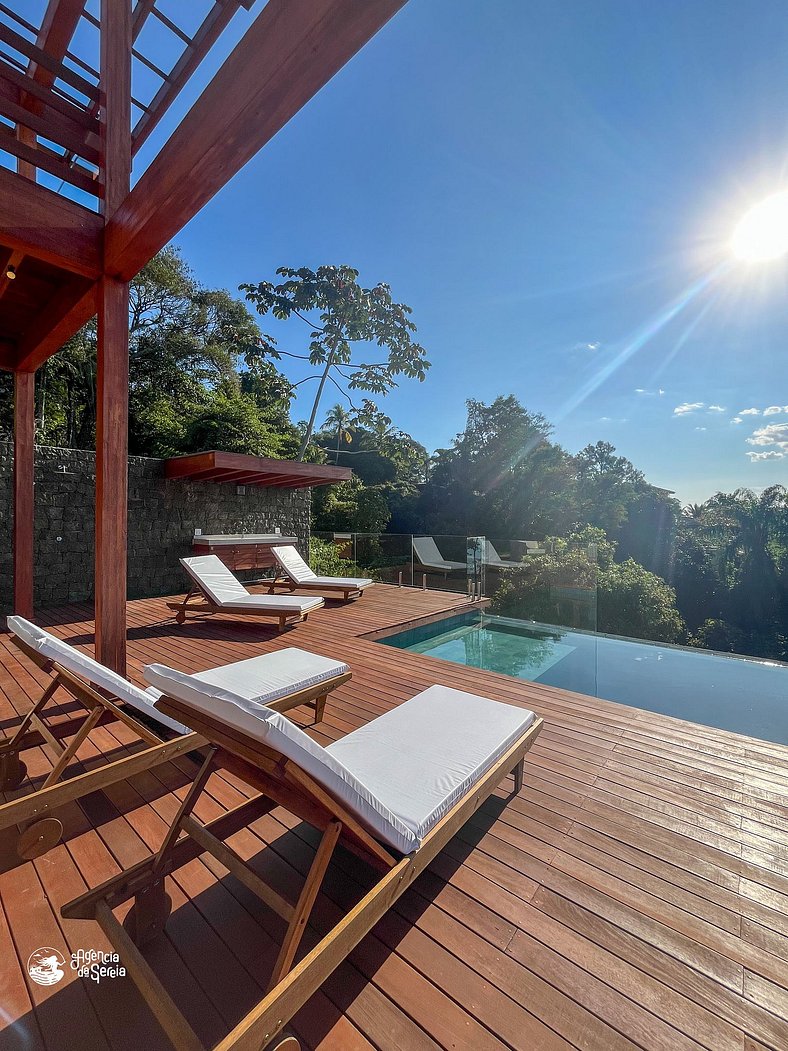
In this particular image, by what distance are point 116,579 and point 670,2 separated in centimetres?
734

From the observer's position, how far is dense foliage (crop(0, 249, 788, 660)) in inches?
385

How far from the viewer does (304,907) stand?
3.70 feet

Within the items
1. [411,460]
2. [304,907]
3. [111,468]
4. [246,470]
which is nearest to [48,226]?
[111,468]

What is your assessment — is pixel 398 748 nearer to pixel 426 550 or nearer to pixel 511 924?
pixel 511 924

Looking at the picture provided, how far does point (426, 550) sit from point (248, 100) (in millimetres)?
7773

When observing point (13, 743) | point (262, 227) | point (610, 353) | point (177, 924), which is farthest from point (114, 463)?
point (610, 353)

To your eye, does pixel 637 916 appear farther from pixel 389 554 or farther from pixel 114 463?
pixel 389 554

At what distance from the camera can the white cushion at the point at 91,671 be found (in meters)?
1.97

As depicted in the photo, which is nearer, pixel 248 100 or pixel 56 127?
pixel 248 100

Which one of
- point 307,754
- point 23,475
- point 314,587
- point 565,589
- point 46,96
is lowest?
point 314,587

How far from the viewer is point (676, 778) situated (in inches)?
92.7

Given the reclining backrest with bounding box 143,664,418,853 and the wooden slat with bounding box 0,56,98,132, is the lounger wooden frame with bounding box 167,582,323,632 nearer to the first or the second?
the reclining backrest with bounding box 143,664,418,853

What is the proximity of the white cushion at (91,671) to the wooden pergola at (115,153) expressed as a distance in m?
0.82

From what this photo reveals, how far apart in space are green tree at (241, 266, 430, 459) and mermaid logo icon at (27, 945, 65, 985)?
504 inches
